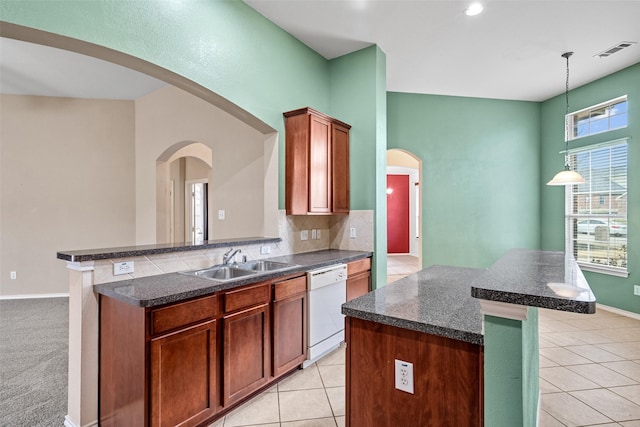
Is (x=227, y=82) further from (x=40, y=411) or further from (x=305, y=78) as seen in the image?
(x=40, y=411)

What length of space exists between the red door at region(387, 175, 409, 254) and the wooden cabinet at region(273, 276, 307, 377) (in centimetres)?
764

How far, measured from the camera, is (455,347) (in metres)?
1.22

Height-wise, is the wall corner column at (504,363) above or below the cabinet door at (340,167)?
below

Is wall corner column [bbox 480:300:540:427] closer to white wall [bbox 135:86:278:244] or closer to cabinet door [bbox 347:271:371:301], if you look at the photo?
cabinet door [bbox 347:271:371:301]

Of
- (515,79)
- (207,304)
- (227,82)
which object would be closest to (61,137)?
(227,82)

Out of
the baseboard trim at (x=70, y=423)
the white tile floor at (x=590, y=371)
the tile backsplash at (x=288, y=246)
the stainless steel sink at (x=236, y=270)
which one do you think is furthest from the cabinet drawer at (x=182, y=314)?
the white tile floor at (x=590, y=371)

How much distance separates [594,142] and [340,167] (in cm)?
388

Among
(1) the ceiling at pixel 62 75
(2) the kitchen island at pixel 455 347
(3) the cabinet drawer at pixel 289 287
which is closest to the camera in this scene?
(2) the kitchen island at pixel 455 347

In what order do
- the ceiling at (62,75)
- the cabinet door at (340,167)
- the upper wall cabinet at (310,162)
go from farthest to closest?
the ceiling at (62,75), the cabinet door at (340,167), the upper wall cabinet at (310,162)

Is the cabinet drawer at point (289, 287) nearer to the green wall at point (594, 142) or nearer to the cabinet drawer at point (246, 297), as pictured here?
the cabinet drawer at point (246, 297)

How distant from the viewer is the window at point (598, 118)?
4227 mm

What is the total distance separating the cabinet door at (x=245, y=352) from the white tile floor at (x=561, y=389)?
0.17 metres

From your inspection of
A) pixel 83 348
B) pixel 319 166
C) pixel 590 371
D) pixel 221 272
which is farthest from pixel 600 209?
pixel 83 348

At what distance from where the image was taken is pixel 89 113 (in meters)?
5.18
